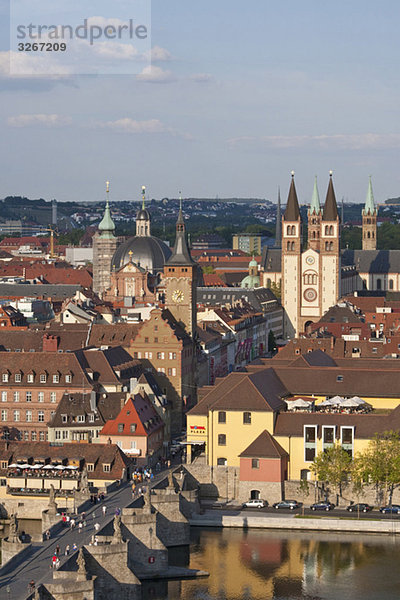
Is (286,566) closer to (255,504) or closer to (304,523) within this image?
(304,523)

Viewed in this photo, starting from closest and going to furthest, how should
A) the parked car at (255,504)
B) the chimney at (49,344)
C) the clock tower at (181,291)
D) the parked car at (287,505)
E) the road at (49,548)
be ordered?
the road at (49,548) < the parked car at (287,505) < the parked car at (255,504) < the chimney at (49,344) < the clock tower at (181,291)

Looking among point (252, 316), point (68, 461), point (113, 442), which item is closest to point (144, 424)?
point (113, 442)

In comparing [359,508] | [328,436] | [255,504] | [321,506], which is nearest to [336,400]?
[328,436]

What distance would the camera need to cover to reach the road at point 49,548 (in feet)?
226

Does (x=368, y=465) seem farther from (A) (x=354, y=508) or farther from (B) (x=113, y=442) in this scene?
(B) (x=113, y=442)

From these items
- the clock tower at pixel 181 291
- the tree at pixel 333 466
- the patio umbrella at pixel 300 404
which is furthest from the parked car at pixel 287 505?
the clock tower at pixel 181 291

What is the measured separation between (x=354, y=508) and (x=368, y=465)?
9.59 ft

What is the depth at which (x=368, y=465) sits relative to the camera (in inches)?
3735

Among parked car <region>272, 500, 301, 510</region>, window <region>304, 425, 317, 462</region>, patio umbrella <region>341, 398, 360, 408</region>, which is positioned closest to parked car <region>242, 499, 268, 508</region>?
parked car <region>272, 500, 301, 510</region>

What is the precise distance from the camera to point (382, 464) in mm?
94438

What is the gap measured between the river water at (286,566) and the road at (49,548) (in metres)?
4.57

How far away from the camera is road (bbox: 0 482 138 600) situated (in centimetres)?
6894

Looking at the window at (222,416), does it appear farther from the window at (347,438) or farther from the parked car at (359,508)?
the parked car at (359,508)

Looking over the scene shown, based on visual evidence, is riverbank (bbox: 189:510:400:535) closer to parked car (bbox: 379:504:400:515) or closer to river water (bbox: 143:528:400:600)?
river water (bbox: 143:528:400:600)
